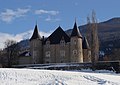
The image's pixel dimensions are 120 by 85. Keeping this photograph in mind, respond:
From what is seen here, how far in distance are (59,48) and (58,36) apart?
3.15 meters

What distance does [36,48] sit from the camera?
74.9 metres

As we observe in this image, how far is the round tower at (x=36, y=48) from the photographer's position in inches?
2938

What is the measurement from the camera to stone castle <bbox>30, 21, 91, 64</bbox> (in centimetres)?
7162

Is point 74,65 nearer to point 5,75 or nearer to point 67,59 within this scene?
point 67,59

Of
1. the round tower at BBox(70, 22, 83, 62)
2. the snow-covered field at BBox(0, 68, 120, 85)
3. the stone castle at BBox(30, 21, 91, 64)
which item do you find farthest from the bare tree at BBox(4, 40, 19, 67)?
the snow-covered field at BBox(0, 68, 120, 85)

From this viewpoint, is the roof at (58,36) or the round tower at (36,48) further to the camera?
the round tower at (36,48)

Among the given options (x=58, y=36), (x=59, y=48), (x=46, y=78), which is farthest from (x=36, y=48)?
(x=46, y=78)

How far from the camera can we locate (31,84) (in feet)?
74.7

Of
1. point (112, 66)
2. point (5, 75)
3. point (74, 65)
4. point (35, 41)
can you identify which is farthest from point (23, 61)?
point (5, 75)

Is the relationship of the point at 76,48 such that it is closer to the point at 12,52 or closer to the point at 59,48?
the point at 59,48

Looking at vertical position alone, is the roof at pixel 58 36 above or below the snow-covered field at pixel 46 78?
above

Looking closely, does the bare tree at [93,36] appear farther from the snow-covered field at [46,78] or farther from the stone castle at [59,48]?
the snow-covered field at [46,78]

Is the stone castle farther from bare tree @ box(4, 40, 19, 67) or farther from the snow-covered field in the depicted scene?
the snow-covered field

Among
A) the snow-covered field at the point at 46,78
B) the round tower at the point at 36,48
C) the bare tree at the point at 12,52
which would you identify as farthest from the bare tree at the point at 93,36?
the snow-covered field at the point at 46,78
